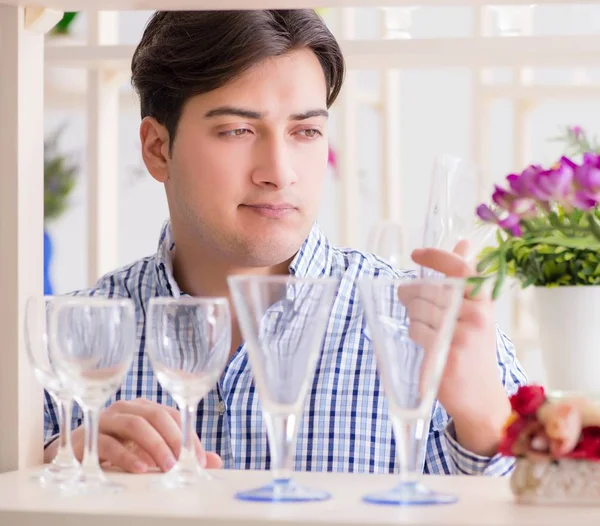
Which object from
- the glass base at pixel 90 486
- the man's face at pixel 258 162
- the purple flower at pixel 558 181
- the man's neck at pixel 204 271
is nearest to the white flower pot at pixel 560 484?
the purple flower at pixel 558 181

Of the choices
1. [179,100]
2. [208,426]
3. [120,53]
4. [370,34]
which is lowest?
[208,426]

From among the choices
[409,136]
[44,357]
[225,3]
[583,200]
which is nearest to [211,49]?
[225,3]

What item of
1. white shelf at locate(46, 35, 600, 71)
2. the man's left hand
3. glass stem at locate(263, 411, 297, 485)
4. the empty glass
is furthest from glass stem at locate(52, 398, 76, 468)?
the empty glass

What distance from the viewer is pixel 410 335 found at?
29.5 inches

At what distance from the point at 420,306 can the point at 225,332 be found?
7.2 inches

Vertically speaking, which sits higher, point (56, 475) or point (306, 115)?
point (306, 115)

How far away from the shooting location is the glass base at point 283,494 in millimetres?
777

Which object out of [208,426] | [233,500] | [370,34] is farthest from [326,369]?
[370,34]

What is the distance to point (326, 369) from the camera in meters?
1.76

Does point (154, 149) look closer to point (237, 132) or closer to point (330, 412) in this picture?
point (237, 132)

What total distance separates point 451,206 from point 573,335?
194 millimetres

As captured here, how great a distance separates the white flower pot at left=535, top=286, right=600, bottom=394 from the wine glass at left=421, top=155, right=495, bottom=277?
0.15 meters

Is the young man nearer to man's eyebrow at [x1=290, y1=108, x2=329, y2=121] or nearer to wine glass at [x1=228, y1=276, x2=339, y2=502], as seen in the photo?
man's eyebrow at [x1=290, y1=108, x2=329, y2=121]

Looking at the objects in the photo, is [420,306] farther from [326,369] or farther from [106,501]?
[326,369]
